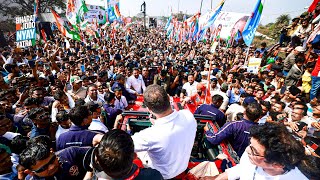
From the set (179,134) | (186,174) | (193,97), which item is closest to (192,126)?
(179,134)

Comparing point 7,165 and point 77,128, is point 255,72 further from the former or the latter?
point 7,165

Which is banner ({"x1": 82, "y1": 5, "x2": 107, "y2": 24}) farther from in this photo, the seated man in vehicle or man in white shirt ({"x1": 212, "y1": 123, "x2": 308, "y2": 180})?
man in white shirt ({"x1": 212, "y1": 123, "x2": 308, "y2": 180})

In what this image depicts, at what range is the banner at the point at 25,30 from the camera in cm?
776

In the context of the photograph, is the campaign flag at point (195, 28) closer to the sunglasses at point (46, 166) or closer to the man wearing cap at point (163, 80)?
the man wearing cap at point (163, 80)

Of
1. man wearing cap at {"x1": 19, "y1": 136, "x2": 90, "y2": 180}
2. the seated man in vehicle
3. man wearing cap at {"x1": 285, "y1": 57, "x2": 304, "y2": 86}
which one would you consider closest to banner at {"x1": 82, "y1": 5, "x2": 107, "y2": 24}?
man wearing cap at {"x1": 285, "y1": 57, "x2": 304, "y2": 86}

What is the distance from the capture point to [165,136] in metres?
1.72

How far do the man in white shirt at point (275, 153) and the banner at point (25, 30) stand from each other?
8.92m

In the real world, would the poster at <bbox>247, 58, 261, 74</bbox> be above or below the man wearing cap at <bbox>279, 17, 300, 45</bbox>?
below

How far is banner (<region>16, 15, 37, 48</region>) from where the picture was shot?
25.5 ft

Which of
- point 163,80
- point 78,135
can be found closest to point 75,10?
point 163,80

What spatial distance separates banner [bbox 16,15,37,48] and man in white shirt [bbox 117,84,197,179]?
814 cm

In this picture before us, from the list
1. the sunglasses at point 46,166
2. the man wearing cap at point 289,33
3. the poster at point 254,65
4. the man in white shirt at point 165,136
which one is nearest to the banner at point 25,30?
the sunglasses at point 46,166

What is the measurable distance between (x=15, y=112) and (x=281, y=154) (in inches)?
190

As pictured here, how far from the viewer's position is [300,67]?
701cm
